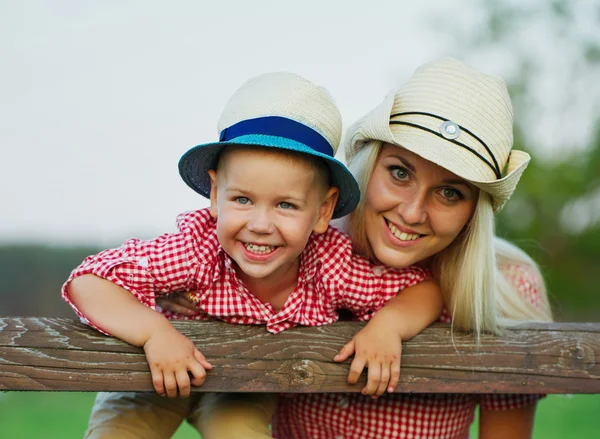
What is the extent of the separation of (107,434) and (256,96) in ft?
3.58

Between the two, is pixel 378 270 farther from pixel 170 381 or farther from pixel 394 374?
pixel 170 381

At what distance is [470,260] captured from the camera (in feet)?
7.72

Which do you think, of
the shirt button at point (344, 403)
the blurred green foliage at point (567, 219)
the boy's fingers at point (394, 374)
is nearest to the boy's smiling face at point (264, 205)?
the boy's fingers at point (394, 374)

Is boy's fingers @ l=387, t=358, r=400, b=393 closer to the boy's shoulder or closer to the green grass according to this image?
the boy's shoulder

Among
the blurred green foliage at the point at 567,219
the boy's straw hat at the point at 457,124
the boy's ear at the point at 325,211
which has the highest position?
the blurred green foliage at the point at 567,219

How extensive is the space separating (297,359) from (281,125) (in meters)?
0.65

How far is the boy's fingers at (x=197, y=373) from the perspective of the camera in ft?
6.28

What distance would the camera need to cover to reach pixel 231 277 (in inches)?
90.6

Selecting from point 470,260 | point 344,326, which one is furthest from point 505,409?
point 344,326

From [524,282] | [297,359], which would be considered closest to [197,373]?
[297,359]

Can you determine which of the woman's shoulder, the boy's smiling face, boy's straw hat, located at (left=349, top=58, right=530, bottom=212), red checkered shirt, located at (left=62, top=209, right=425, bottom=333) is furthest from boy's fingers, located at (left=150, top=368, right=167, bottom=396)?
the woman's shoulder

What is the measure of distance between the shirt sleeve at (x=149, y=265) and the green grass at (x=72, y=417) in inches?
130

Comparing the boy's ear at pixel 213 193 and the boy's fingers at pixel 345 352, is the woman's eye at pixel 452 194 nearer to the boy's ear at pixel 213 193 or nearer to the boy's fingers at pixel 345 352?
the boy's fingers at pixel 345 352

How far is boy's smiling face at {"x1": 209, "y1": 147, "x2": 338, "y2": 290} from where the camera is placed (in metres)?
2.06
